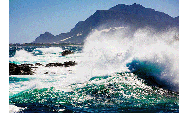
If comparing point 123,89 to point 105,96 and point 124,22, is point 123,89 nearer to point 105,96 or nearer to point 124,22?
point 105,96

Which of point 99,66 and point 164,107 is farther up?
point 99,66

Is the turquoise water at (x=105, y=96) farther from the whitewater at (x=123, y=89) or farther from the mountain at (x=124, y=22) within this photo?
the mountain at (x=124, y=22)

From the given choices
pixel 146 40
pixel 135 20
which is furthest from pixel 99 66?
pixel 135 20

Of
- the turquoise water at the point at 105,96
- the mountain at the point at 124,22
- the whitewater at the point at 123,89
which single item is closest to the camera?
the turquoise water at the point at 105,96

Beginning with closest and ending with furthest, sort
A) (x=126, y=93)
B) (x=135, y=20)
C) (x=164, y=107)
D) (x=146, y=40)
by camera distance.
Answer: (x=164, y=107)
(x=126, y=93)
(x=146, y=40)
(x=135, y=20)

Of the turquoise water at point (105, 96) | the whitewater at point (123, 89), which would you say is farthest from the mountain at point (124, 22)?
the turquoise water at point (105, 96)

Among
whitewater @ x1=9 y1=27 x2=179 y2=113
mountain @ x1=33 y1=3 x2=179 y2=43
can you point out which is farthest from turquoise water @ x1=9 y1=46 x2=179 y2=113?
mountain @ x1=33 y1=3 x2=179 y2=43

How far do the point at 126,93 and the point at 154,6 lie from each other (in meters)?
4.07

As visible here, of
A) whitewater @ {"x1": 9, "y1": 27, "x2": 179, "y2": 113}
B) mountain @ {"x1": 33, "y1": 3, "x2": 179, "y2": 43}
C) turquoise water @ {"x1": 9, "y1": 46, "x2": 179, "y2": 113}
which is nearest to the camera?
turquoise water @ {"x1": 9, "y1": 46, "x2": 179, "y2": 113}

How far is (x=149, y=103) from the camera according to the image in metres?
5.48

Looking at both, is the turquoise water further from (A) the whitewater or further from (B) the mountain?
(B) the mountain

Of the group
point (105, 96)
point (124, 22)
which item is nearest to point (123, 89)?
point (105, 96)
